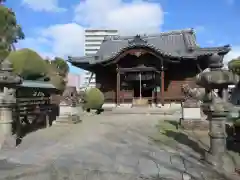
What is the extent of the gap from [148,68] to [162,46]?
4.70 meters

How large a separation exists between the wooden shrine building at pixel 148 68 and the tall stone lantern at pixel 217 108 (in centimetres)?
1570

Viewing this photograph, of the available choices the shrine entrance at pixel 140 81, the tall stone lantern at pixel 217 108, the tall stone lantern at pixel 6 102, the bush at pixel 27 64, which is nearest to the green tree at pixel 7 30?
the bush at pixel 27 64

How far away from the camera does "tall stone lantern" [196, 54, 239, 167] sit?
6.01 meters

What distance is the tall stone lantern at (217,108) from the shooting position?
19.7 ft

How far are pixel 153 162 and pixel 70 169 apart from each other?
193 centimetres

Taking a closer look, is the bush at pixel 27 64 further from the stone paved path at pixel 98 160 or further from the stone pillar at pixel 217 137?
the stone pillar at pixel 217 137

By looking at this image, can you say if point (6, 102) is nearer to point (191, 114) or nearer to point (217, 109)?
point (217, 109)

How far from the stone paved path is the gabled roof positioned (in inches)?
547

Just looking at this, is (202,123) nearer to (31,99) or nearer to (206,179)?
(206,179)

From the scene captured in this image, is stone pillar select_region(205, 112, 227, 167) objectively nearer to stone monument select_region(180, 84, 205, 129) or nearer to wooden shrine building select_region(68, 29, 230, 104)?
stone monument select_region(180, 84, 205, 129)

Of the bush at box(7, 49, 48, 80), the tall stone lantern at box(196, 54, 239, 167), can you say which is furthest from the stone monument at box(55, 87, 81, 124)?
the tall stone lantern at box(196, 54, 239, 167)

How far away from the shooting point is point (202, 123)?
36.1 ft

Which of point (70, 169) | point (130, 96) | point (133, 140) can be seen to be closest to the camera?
point (70, 169)

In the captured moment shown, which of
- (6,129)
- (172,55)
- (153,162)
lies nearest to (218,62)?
(153,162)
